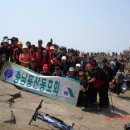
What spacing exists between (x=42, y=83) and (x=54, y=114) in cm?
240

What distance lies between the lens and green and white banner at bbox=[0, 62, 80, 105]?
11625mm

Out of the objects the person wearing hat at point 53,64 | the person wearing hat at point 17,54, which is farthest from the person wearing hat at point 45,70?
the person wearing hat at point 17,54

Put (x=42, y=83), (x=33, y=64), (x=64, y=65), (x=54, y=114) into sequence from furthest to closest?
1. (x=64, y=65)
2. (x=33, y=64)
3. (x=42, y=83)
4. (x=54, y=114)

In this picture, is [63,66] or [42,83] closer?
[42,83]

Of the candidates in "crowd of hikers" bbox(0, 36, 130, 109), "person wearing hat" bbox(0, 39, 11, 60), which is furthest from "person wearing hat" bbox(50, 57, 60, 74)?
"person wearing hat" bbox(0, 39, 11, 60)

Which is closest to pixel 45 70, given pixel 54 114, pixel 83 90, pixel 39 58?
pixel 39 58

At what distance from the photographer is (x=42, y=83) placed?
40.1 feet

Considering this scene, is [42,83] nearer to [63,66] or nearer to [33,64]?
[33,64]

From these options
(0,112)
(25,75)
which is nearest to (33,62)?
(25,75)

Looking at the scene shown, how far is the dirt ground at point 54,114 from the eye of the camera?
8752 mm

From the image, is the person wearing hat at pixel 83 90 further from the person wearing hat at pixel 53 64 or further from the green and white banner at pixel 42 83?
the person wearing hat at pixel 53 64

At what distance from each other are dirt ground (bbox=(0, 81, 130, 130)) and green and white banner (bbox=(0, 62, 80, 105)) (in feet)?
0.95

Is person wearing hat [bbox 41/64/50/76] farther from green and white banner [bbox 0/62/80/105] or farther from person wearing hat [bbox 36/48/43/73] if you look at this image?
person wearing hat [bbox 36/48/43/73]

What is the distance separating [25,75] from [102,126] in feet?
13.6
